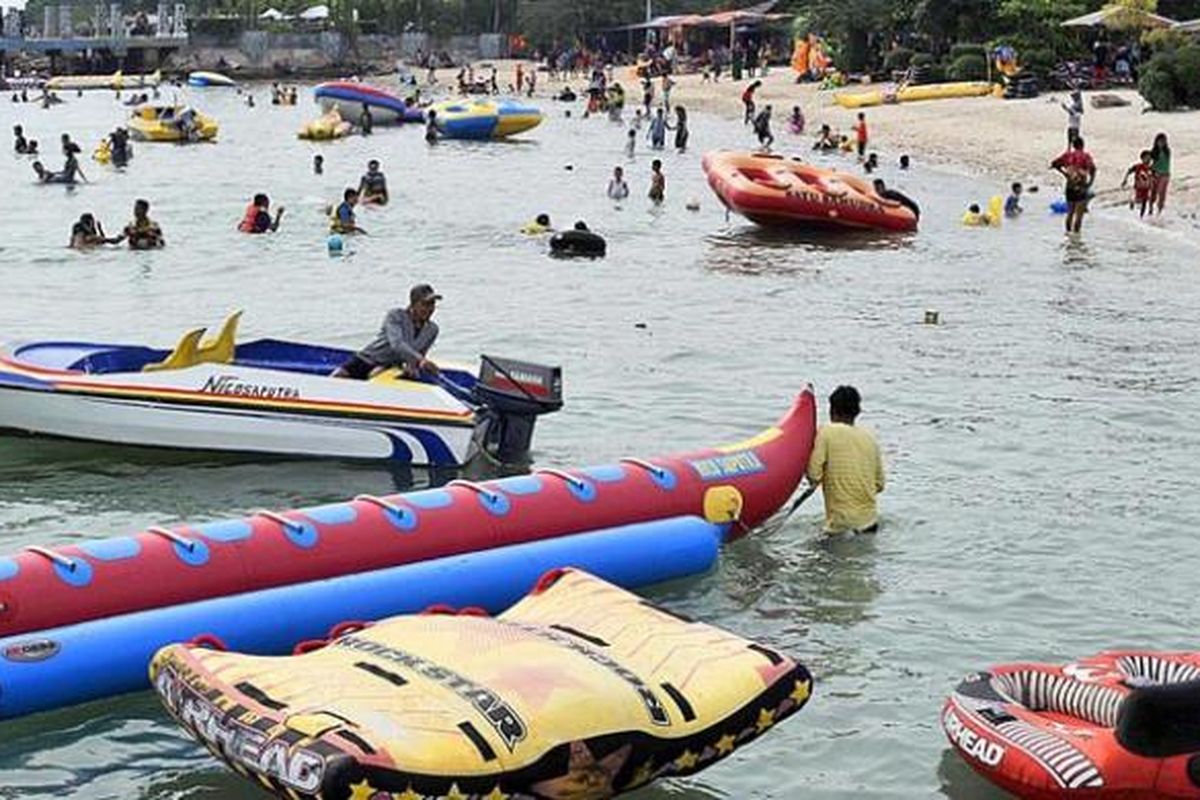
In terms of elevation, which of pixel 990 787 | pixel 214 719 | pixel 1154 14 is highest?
pixel 1154 14

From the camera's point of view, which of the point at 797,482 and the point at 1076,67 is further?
the point at 1076,67

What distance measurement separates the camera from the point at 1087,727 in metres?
8.34

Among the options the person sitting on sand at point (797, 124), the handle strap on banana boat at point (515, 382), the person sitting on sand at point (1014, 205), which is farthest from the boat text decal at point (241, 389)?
the person sitting on sand at point (797, 124)

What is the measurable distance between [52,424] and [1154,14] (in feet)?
144

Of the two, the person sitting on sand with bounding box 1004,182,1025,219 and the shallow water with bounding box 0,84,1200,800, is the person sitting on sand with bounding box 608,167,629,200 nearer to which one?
the shallow water with bounding box 0,84,1200,800

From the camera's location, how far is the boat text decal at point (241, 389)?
14.8 meters

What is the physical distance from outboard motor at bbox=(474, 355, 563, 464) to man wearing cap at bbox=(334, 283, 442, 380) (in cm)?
56

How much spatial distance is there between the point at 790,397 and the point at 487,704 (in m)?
10.8

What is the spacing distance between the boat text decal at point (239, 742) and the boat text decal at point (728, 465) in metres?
5.09

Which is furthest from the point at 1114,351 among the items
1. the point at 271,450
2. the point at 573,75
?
the point at 573,75

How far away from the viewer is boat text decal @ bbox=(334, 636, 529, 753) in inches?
293

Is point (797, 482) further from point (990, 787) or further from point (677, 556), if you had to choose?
point (990, 787)

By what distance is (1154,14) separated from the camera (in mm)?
52562

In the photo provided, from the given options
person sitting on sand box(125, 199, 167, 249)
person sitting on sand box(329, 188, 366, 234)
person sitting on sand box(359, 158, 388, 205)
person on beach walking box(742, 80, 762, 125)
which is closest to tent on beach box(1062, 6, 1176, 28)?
person on beach walking box(742, 80, 762, 125)
